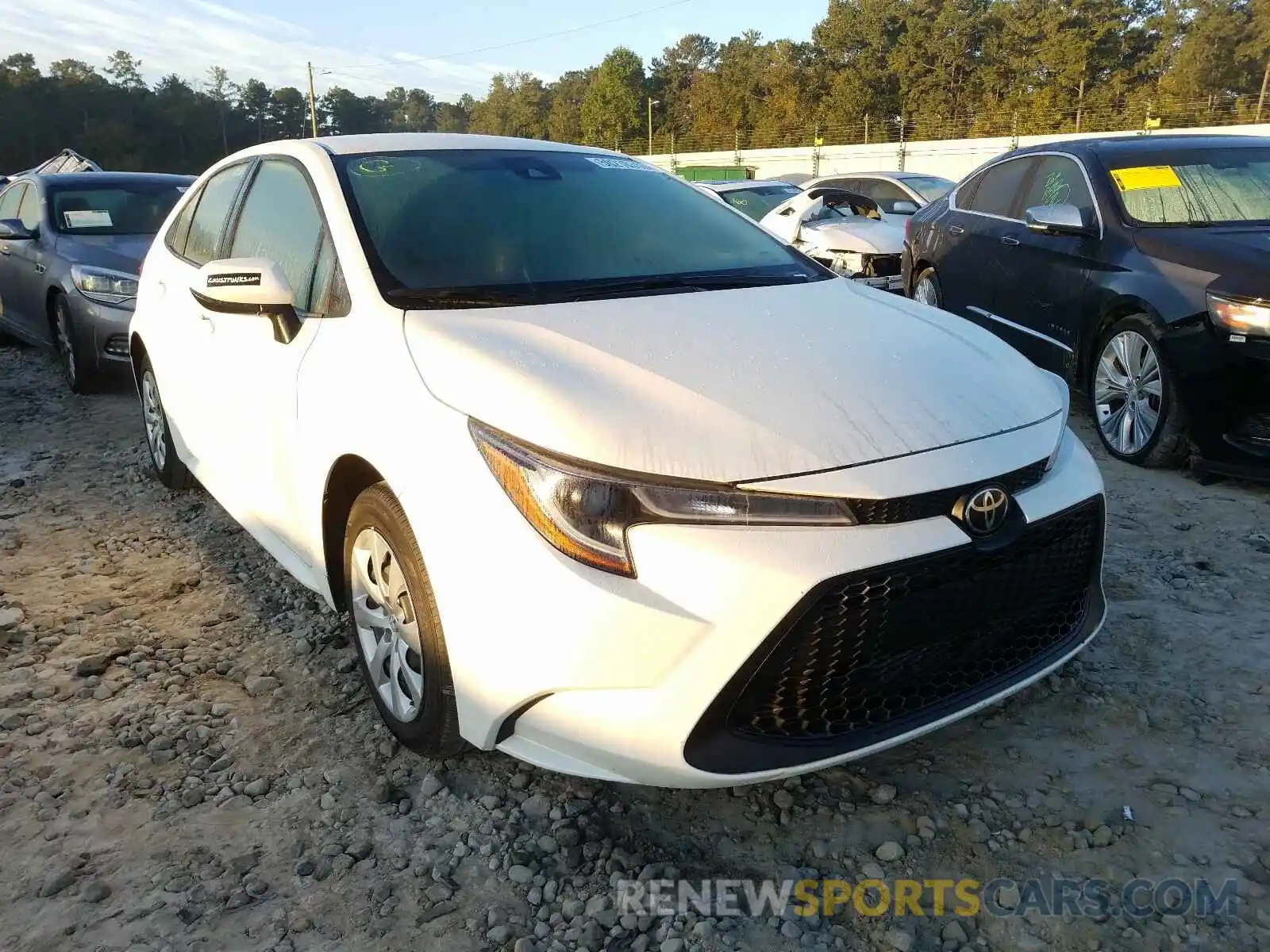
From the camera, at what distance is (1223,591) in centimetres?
328

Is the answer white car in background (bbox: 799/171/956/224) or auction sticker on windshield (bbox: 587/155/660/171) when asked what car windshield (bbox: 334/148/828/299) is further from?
white car in background (bbox: 799/171/956/224)

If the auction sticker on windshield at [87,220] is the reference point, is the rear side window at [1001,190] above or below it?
above

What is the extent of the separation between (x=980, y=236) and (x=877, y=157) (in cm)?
3959

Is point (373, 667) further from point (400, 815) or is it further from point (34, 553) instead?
point (34, 553)

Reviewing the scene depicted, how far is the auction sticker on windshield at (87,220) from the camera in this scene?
22.7 feet

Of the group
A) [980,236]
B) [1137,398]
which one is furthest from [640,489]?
[980,236]

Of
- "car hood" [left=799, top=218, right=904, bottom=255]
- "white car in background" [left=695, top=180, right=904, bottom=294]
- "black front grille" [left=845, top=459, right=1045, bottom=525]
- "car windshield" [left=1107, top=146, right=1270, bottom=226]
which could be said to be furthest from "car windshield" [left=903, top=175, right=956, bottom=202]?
"black front grille" [left=845, top=459, right=1045, bottom=525]

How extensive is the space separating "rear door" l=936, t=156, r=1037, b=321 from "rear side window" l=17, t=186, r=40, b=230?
6.43m

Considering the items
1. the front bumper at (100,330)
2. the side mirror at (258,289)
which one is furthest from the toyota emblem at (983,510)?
the front bumper at (100,330)

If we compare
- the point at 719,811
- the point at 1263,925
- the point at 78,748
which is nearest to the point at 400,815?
the point at 719,811

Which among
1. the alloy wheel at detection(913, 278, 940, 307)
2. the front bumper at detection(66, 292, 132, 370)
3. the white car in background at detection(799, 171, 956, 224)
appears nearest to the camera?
the front bumper at detection(66, 292, 132, 370)

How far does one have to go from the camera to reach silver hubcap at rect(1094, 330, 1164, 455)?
4504 millimetres

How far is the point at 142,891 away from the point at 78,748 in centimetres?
70

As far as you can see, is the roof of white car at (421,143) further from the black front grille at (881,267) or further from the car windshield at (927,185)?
the car windshield at (927,185)
